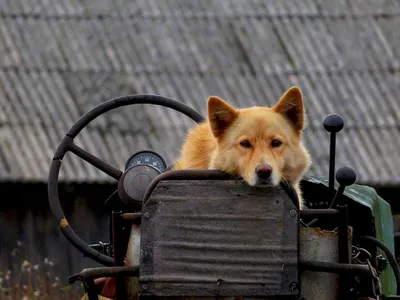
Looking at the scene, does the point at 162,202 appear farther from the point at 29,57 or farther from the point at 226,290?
the point at 29,57

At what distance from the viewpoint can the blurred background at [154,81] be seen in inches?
575

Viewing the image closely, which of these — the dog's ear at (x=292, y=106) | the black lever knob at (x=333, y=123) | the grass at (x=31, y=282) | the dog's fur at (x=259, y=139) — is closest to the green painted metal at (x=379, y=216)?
the dog's fur at (x=259, y=139)

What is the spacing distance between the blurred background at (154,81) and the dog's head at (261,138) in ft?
27.2

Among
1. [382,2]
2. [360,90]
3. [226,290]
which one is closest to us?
[226,290]

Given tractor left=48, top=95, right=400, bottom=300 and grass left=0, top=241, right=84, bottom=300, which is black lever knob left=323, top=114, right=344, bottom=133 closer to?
tractor left=48, top=95, right=400, bottom=300

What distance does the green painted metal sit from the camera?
Result: 20.5 feet

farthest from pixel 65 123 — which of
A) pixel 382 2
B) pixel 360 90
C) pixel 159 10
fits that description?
pixel 382 2

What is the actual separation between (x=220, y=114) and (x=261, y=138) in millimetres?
255

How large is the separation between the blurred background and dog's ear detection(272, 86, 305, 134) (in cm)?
830

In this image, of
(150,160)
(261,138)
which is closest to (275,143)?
(261,138)

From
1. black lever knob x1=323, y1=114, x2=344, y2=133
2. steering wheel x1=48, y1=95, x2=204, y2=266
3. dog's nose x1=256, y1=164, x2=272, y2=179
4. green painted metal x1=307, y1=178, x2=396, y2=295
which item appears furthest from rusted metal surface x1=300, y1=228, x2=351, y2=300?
steering wheel x1=48, y1=95, x2=204, y2=266

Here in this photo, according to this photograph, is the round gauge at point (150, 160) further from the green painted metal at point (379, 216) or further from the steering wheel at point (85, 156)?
the green painted metal at point (379, 216)

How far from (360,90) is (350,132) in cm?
62

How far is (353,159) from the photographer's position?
1516 cm
